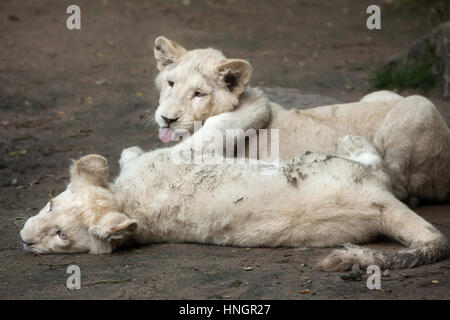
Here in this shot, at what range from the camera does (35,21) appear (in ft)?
49.0

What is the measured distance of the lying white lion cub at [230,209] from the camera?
5.17 meters

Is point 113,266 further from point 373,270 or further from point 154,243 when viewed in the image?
point 373,270

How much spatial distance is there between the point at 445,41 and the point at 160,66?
4.77 metres

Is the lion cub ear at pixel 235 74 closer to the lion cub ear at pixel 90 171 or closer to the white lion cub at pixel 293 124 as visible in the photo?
the white lion cub at pixel 293 124

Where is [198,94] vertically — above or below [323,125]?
above

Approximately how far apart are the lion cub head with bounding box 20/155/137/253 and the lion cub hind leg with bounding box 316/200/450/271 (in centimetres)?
157

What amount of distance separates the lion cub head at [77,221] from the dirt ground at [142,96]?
0.34 feet

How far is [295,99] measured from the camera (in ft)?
30.6

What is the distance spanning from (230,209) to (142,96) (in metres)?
6.10

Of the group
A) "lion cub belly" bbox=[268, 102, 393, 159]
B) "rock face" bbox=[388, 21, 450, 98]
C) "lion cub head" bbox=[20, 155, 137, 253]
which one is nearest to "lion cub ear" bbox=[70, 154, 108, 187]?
"lion cub head" bbox=[20, 155, 137, 253]

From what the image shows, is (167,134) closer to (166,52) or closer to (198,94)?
(198,94)

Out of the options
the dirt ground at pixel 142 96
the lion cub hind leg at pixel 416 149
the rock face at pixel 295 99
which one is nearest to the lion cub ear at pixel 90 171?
the dirt ground at pixel 142 96

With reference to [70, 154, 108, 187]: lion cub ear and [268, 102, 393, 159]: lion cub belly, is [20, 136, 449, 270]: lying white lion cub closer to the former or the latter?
[70, 154, 108, 187]: lion cub ear

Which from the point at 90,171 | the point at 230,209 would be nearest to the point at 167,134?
the point at 90,171
